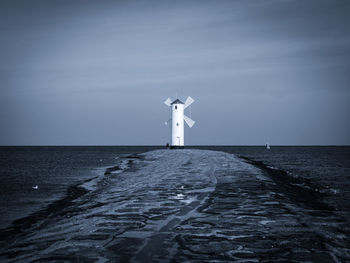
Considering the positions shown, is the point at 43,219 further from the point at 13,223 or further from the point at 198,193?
the point at 198,193

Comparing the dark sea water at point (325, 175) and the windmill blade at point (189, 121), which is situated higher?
the windmill blade at point (189, 121)

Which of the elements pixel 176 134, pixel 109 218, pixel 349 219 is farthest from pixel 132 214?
pixel 176 134

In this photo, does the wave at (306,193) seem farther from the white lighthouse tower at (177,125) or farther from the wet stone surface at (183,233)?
the white lighthouse tower at (177,125)

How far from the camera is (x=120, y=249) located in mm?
6281

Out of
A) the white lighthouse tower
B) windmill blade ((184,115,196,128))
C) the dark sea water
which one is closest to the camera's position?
the dark sea water

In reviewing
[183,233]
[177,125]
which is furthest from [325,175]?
[177,125]

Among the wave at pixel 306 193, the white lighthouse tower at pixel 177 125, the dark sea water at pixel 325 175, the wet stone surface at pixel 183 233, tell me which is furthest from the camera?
the white lighthouse tower at pixel 177 125

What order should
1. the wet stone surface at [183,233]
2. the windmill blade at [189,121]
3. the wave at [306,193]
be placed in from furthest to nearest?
the windmill blade at [189,121] < the wave at [306,193] < the wet stone surface at [183,233]

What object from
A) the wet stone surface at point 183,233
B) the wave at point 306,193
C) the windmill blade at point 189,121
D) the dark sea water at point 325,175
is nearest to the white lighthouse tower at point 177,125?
the windmill blade at point 189,121

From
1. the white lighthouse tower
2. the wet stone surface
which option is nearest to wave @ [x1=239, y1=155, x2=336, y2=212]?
the wet stone surface

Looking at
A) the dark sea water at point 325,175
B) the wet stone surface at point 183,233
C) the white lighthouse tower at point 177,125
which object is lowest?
the dark sea water at point 325,175

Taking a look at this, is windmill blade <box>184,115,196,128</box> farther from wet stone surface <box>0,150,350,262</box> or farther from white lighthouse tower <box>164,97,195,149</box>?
wet stone surface <box>0,150,350,262</box>

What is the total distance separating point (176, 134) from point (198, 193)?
5353cm

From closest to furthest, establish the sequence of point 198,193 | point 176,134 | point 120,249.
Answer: point 120,249 < point 198,193 < point 176,134
